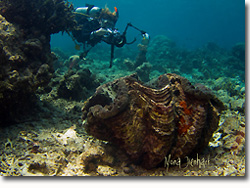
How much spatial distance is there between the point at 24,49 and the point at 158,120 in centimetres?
324

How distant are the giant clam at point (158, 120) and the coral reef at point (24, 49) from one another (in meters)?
1.64

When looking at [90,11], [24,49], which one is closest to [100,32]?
[90,11]

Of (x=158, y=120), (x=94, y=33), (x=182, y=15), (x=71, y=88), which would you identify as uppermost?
(x=182, y=15)

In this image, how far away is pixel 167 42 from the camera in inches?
955

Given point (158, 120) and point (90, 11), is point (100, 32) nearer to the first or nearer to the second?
point (90, 11)

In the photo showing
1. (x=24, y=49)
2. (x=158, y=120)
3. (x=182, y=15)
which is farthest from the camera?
(x=182, y=15)

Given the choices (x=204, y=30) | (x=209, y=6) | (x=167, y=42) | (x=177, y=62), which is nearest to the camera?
(x=177, y=62)

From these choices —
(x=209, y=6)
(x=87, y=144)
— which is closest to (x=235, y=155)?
(x=87, y=144)

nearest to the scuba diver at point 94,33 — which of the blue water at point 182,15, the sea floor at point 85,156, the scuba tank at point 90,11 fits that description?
the scuba tank at point 90,11

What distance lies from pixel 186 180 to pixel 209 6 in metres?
115

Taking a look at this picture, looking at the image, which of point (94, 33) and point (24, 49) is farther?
point (94, 33)

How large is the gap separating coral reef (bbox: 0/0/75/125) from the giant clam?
1645mm

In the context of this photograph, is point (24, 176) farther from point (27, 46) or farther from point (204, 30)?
point (204, 30)

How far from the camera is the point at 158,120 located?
210 cm
